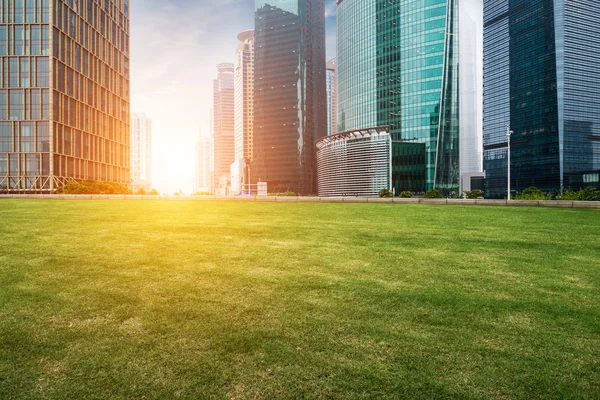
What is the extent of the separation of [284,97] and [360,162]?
315ft

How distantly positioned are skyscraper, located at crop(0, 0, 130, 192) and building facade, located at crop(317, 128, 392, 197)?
66399 millimetres

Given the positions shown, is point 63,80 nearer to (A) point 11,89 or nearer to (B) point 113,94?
(A) point 11,89

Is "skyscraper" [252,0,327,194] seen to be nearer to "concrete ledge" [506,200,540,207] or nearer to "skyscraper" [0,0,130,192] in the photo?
"skyscraper" [0,0,130,192]

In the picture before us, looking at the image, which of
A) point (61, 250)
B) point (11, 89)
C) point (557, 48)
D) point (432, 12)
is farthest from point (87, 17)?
point (557, 48)

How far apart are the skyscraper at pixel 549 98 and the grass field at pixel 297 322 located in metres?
152

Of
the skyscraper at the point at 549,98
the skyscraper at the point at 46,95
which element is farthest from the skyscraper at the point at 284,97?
the skyscraper at the point at 46,95

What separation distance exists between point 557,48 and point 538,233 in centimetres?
17192

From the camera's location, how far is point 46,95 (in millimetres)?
78438

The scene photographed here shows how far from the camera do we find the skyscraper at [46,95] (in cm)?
7794

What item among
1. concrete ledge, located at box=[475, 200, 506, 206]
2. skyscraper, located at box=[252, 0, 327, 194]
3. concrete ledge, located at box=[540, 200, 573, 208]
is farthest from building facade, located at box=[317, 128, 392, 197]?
skyscraper, located at box=[252, 0, 327, 194]

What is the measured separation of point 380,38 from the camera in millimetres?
105938

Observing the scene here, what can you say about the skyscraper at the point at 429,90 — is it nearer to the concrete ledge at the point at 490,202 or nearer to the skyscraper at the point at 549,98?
the skyscraper at the point at 549,98

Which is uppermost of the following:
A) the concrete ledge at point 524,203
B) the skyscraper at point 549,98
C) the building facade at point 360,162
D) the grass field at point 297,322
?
the skyscraper at point 549,98

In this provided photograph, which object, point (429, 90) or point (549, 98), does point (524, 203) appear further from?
point (549, 98)
